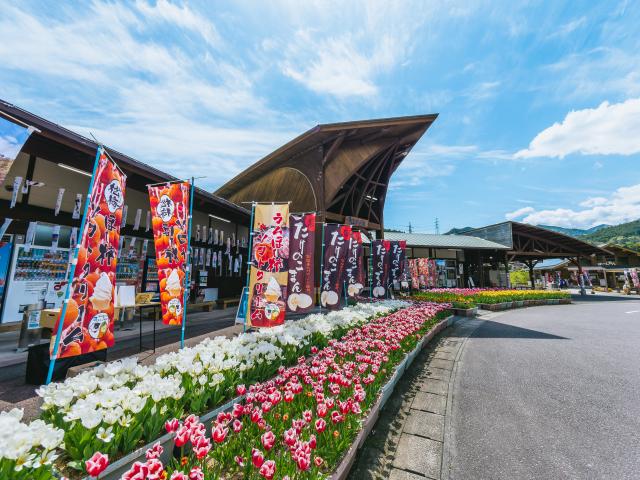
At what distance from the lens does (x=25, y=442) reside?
1686 mm

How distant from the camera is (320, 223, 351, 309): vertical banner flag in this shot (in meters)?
9.20

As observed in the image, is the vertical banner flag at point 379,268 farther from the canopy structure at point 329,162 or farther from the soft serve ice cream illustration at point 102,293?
the soft serve ice cream illustration at point 102,293

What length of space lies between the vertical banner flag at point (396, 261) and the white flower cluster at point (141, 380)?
8413 millimetres

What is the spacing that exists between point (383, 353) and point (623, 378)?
193 inches

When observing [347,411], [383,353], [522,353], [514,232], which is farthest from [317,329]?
[514,232]

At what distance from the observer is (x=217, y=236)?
11992 mm

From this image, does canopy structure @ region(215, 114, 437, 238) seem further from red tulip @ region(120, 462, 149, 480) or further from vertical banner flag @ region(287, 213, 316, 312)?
red tulip @ region(120, 462, 149, 480)

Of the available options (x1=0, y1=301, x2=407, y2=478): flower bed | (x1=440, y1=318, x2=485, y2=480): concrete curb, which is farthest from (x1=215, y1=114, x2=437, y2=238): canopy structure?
(x1=0, y1=301, x2=407, y2=478): flower bed

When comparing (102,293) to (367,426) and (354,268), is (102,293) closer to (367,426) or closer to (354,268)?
(367,426)

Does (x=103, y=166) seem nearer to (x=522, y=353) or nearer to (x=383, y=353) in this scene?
(x=383, y=353)

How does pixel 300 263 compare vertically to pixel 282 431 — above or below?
above

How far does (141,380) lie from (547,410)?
581 cm

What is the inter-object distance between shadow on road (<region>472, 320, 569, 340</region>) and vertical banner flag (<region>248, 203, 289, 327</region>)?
711 centimetres

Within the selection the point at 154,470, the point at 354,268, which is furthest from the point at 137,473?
the point at 354,268
